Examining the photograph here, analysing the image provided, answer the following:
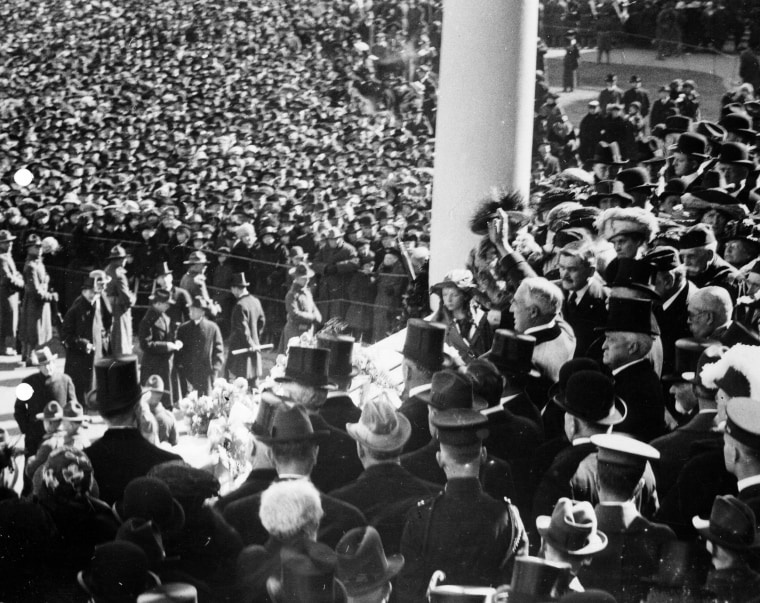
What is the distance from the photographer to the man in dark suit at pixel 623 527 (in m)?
3.51

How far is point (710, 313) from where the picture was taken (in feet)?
12.4

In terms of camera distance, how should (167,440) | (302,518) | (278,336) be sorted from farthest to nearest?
(278,336)
(167,440)
(302,518)

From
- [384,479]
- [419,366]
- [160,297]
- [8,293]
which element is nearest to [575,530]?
[384,479]

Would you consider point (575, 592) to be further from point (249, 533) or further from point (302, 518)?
point (249, 533)

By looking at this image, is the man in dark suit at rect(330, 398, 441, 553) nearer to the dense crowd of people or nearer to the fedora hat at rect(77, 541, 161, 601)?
the dense crowd of people

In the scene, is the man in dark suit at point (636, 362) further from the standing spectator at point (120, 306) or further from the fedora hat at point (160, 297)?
the standing spectator at point (120, 306)

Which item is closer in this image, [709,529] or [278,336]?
[709,529]

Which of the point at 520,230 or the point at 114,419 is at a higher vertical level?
the point at 520,230

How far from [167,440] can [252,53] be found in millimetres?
1967

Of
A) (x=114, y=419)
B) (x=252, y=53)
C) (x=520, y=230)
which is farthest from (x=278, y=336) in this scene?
(x=252, y=53)

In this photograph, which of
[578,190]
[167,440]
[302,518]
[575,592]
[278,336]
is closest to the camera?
[575,592]

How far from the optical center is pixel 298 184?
5.11m

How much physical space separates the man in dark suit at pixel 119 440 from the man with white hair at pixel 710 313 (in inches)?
80.1

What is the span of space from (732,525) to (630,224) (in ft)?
3.90
